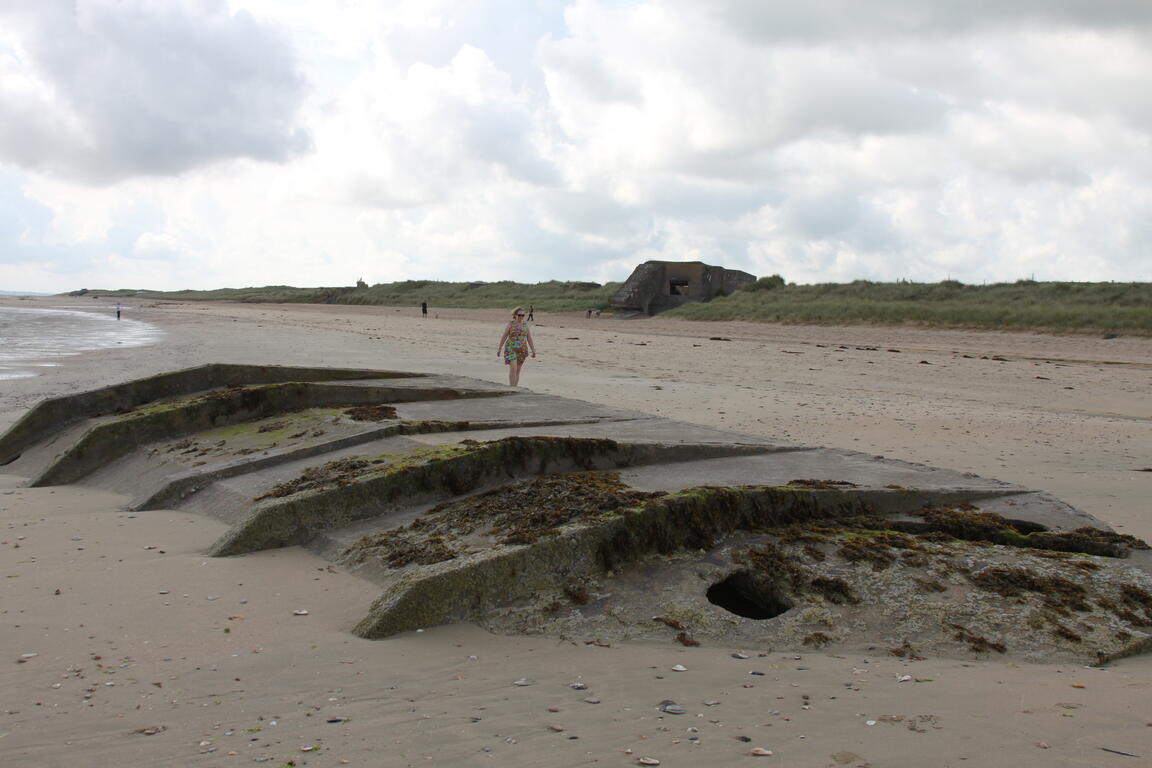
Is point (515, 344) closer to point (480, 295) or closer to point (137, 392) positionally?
point (137, 392)

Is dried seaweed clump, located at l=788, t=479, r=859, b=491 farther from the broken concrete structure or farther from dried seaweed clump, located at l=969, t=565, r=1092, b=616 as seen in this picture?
the broken concrete structure

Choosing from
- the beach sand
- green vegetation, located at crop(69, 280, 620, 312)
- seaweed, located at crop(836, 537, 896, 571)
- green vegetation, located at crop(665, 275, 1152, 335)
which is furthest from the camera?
green vegetation, located at crop(69, 280, 620, 312)

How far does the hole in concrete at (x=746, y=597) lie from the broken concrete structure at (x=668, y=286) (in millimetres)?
38953

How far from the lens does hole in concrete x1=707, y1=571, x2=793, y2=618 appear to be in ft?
12.2

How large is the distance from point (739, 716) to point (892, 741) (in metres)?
0.44

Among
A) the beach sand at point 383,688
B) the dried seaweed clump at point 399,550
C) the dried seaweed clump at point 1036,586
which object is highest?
the dried seaweed clump at point 1036,586

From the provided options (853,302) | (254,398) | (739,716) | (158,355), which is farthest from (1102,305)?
(739,716)

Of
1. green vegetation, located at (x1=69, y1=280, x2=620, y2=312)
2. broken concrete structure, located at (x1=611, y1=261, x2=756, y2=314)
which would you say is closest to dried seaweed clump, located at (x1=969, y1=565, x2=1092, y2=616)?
broken concrete structure, located at (x1=611, y1=261, x2=756, y2=314)

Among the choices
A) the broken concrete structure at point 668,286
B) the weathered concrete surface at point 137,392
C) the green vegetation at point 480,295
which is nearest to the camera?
the weathered concrete surface at point 137,392

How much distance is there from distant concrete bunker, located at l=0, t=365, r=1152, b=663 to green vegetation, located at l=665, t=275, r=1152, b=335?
973 inches

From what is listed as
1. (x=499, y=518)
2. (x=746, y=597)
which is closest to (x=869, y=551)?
(x=746, y=597)

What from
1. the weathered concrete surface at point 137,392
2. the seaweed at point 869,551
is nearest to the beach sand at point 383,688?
the seaweed at point 869,551

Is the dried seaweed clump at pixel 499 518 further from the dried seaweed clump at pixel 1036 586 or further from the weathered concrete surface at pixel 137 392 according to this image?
the weathered concrete surface at pixel 137 392

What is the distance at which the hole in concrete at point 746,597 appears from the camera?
3715 mm
